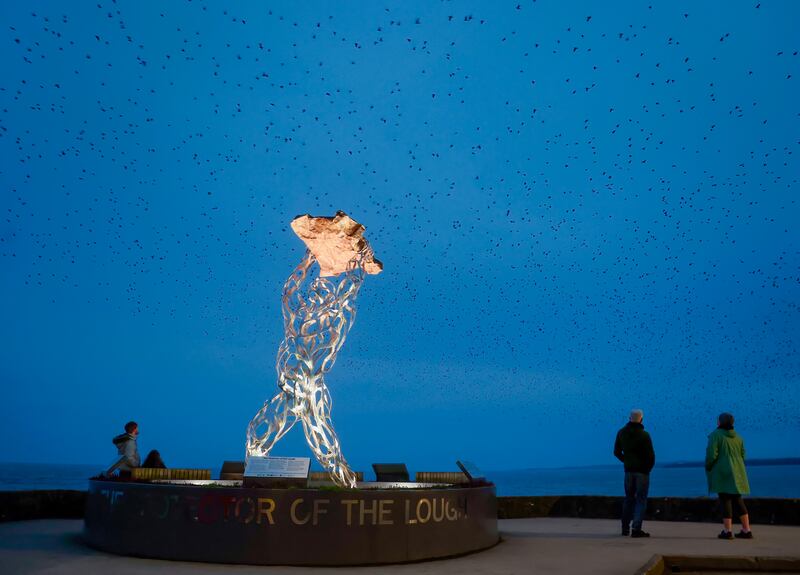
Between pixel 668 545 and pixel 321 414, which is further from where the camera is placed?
pixel 321 414

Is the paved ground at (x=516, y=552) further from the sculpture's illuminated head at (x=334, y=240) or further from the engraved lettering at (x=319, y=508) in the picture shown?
the sculpture's illuminated head at (x=334, y=240)

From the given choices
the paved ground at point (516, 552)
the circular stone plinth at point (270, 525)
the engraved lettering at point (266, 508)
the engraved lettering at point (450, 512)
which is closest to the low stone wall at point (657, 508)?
the paved ground at point (516, 552)

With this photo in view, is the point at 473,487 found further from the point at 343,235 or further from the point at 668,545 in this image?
the point at 343,235

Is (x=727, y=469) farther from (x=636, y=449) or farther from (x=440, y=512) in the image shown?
(x=440, y=512)

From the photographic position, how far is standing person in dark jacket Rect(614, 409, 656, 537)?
916cm

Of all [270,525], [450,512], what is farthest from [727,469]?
[270,525]

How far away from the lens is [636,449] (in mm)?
9211

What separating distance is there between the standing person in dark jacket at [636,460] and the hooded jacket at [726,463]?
67 cm

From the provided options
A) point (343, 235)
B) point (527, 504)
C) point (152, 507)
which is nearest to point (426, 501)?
point (152, 507)

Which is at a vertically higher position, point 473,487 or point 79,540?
point 473,487

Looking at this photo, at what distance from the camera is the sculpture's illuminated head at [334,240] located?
A: 9.64 m

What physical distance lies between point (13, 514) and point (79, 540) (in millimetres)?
2887

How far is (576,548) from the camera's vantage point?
27.6 feet

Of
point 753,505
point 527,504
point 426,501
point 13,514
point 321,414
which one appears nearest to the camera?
point 426,501
